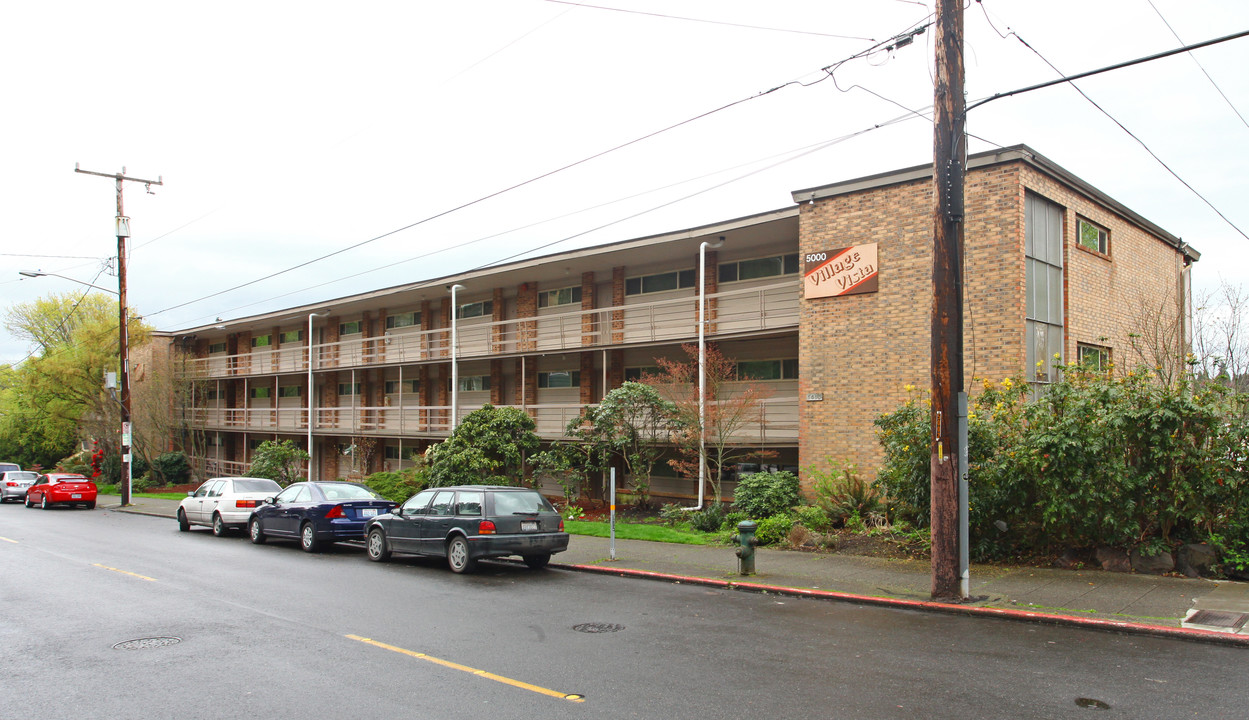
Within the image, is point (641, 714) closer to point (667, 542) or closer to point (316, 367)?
point (667, 542)

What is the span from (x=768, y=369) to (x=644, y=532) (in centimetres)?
655

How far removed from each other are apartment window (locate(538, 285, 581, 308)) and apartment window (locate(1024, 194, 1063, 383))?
1454 centimetres

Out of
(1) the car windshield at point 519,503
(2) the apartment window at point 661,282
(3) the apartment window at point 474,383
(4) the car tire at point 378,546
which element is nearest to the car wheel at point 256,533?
(4) the car tire at point 378,546

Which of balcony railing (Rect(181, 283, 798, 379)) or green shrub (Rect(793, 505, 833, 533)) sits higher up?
balcony railing (Rect(181, 283, 798, 379))

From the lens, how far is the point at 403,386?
3422cm

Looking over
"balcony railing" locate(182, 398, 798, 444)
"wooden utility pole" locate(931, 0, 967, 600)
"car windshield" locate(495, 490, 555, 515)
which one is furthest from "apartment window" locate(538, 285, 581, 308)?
"wooden utility pole" locate(931, 0, 967, 600)

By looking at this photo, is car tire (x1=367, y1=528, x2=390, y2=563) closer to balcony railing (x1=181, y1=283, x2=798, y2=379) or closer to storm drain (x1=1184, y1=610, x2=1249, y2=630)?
balcony railing (x1=181, y1=283, x2=798, y2=379)

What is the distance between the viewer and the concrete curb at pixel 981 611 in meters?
7.91

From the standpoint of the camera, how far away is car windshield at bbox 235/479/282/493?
20.1m

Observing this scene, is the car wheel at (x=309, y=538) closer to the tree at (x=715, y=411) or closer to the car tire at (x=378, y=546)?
the car tire at (x=378, y=546)

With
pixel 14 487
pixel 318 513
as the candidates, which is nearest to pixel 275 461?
pixel 14 487

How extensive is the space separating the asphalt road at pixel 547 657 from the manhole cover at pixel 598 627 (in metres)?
0.07

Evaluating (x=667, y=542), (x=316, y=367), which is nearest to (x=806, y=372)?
(x=667, y=542)

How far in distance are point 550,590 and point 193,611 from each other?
4482mm
